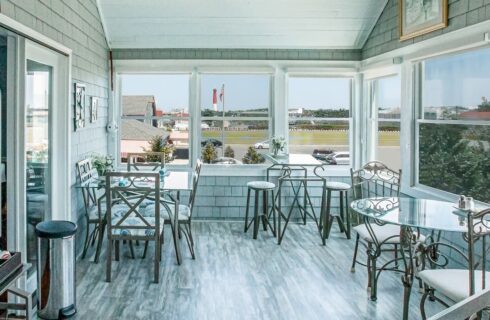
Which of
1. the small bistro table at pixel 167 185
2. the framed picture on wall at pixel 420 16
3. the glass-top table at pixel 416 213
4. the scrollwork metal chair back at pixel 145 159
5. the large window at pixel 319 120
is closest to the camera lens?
the glass-top table at pixel 416 213

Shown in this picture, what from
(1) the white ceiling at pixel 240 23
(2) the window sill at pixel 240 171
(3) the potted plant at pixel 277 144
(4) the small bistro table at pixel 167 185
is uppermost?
(1) the white ceiling at pixel 240 23

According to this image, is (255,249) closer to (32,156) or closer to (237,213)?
(237,213)

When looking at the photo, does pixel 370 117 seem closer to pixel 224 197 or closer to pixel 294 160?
pixel 294 160

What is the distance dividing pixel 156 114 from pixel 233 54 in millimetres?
1402

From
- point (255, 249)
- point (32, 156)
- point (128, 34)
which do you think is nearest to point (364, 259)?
point (255, 249)

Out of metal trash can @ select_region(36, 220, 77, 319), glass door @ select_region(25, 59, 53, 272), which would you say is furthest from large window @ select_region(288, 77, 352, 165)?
metal trash can @ select_region(36, 220, 77, 319)

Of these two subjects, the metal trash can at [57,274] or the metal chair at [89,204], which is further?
the metal chair at [89,204]

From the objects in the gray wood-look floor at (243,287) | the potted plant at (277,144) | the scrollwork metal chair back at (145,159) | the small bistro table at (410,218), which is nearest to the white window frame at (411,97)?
the small bistro table at (410,218)

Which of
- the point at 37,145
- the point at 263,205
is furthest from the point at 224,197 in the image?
the point at 37,145

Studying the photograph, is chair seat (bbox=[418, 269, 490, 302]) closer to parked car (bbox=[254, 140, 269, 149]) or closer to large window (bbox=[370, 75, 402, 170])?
large window (bbox=[370, 75, 402, 170])

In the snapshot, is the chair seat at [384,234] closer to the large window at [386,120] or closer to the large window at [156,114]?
the large window at [386,120]

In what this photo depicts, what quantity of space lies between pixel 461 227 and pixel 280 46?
4.01 meters

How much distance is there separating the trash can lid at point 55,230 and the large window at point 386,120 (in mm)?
3740

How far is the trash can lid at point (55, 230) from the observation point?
10.6 feet
